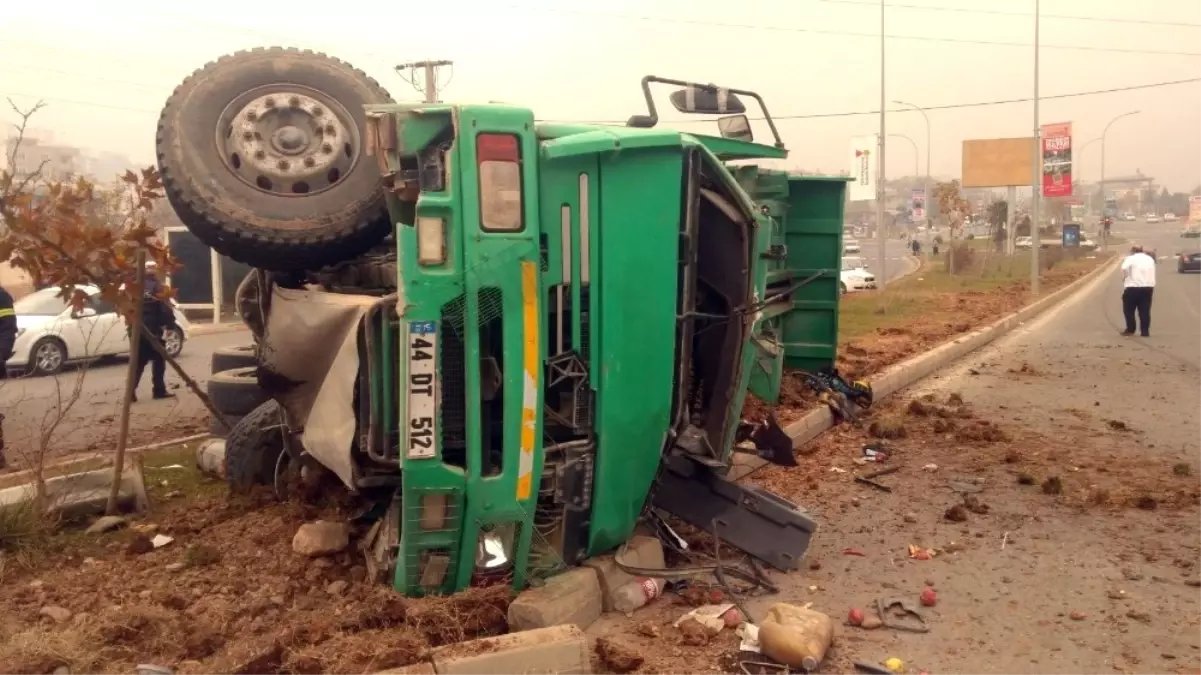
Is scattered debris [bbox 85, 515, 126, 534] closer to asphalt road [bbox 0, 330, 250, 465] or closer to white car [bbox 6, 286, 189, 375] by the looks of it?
asphalt road [bbox 0, 330, 250, 465]

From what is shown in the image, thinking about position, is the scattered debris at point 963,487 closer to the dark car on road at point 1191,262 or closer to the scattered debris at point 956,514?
the scattered debris at point 956,514

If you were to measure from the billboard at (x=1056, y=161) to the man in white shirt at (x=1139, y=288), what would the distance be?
20.2m

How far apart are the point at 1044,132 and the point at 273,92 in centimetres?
3658

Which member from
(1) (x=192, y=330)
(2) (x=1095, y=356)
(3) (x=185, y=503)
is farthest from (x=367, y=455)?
(1) (x=192, y=330)

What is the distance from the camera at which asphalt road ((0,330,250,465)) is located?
7.82 m

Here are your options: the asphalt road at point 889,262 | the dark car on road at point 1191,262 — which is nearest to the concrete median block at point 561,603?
the asphalt road at point 889,262

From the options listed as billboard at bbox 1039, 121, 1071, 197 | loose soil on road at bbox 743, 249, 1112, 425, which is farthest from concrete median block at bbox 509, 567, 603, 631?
billboard at bbox 1039, 121, 1071, 197

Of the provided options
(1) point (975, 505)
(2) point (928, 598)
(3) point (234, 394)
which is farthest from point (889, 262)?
(2) point (928, 598)

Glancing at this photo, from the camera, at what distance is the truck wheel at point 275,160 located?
177 inches

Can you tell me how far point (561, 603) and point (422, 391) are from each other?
0.98 m

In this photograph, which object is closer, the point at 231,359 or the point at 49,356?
the point at 231,359

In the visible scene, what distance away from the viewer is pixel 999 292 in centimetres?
2691

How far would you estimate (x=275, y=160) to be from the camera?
4680mm

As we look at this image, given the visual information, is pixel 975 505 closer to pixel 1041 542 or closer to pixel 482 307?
pixel 1041 542
